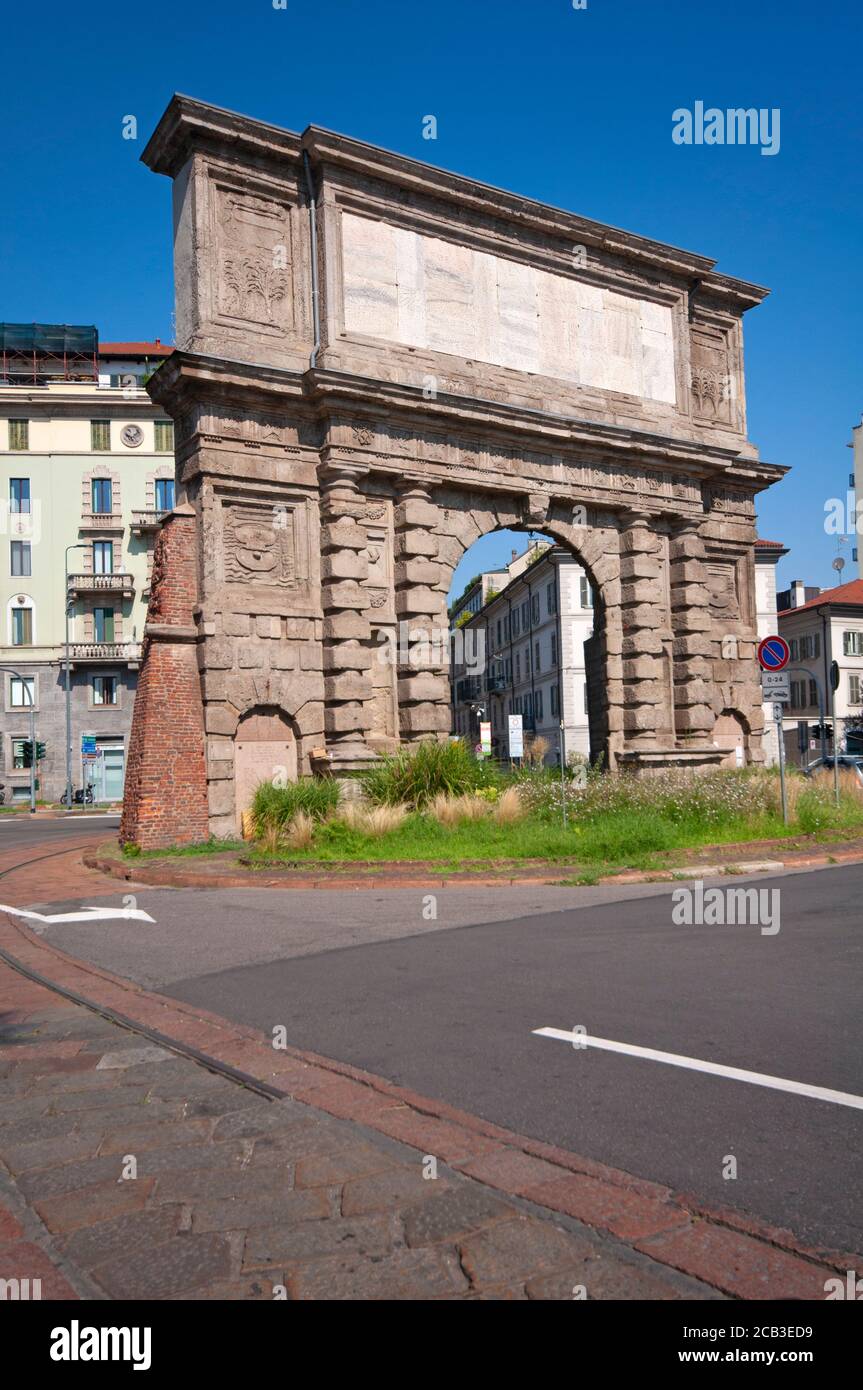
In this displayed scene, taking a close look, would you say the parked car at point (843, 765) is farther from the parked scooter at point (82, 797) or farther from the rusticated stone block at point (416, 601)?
the parked scooter at point (82, 797)

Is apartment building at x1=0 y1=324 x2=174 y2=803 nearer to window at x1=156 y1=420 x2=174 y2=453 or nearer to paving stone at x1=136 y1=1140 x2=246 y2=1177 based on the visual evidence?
window at x1=156 y1=420 x2=174 y2=453

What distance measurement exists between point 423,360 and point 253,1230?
1899cm

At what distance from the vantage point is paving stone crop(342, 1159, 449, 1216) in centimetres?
354

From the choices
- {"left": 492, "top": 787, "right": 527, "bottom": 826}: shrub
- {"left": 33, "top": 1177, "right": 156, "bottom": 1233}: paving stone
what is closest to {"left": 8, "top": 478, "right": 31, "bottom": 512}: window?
{"left": 492, "top": 787, "right": 527, "bottom": 826}: shrub

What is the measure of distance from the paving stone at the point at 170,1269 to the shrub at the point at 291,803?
13.1m

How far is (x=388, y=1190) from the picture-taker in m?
3.66

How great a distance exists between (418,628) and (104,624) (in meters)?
33.3

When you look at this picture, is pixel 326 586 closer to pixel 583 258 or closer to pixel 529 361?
pixel 529 361

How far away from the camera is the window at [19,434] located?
50188 mm

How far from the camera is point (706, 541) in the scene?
84.1 ft

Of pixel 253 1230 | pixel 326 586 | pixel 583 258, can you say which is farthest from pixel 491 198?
pixel 253 1230

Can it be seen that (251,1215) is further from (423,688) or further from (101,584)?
(101,584)

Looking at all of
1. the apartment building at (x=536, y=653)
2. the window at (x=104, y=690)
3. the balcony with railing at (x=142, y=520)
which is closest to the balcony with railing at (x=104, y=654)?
the window at (x=104, y=690)

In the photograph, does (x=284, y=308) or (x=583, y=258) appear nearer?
(x=284, y=308)
